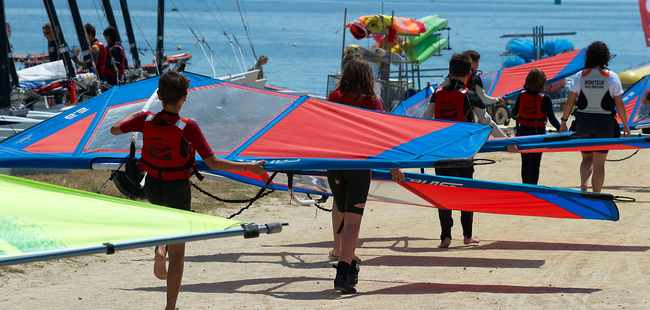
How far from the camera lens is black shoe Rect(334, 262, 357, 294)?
7.78 meters

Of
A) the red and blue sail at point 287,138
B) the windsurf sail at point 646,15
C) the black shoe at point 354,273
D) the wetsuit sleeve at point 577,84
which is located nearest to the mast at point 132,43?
the windsurf sail at point 646,15

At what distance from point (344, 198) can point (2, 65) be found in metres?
10.8

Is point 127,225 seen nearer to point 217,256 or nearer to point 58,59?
point 217,256

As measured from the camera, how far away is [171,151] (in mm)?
6672

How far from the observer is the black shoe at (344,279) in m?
7.78

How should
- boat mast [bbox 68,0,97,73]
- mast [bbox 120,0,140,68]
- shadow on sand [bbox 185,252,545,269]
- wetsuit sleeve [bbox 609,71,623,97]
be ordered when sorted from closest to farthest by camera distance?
shadow on sand [bbox 185,252,545,269], wetsuit sleeve [bbox 609,71,623,97], boat mast [bbox 68,0,97,73], mast [bbox 120,0,140,68]

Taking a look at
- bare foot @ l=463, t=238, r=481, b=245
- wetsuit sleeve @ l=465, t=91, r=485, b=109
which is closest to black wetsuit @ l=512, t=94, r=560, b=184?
wetsuit sleeve @ l=465, t=91, r=485, b=109

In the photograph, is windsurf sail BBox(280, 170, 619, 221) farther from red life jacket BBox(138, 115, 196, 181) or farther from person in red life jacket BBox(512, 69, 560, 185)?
red life jacket BBox(138, 115, 196, 181)

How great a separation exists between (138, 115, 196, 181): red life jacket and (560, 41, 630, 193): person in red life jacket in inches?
209

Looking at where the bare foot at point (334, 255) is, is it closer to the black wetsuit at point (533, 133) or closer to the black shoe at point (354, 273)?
the black shoe at point (354, 273)

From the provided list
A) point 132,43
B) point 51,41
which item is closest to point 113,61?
point 51,41

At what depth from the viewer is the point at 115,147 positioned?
330 inches

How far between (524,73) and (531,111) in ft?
21.0

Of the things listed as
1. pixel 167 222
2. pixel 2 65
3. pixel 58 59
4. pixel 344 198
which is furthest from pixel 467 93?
pixel 58 59
